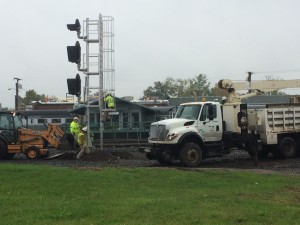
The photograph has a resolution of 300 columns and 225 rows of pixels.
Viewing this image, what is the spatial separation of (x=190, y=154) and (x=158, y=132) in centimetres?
149

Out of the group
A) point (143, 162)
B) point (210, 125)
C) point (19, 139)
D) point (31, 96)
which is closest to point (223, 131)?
point (210, 125)

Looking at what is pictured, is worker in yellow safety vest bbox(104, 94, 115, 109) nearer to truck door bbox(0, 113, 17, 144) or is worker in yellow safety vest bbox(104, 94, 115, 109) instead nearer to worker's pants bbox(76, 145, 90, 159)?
worker's pants bbox(76, 145, 90, 159)

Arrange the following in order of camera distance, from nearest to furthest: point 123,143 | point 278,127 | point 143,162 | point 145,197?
point 145,197 < point 143,162 < point 278,127 < point 123,143

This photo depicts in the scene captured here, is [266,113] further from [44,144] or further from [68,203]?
[68,203]

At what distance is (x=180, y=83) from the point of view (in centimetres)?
12962

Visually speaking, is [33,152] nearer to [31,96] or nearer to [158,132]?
[158,132]

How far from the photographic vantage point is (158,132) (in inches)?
723

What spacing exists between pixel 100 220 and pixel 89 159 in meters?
13.2

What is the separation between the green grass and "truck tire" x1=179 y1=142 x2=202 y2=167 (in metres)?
2.87

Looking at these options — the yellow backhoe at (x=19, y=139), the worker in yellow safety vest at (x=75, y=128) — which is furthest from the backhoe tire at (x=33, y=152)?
the worker in yellow safety vest at (x=75, y=128)

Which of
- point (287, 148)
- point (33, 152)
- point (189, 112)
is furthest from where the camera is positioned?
point (33, 152)

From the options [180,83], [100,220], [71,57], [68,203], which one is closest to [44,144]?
[71,57]

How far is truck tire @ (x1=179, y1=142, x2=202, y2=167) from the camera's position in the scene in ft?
59.3

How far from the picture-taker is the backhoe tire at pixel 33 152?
2181cm
